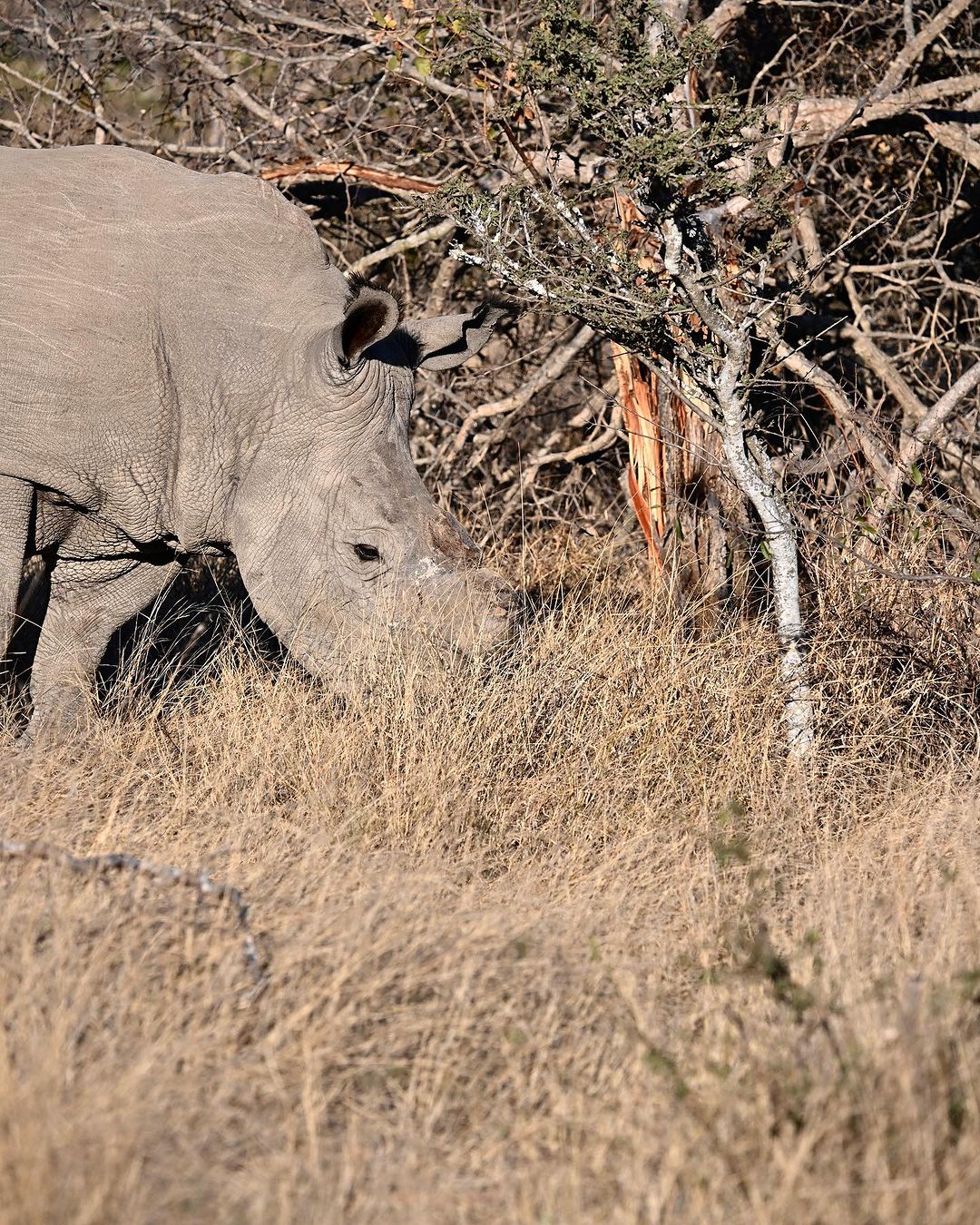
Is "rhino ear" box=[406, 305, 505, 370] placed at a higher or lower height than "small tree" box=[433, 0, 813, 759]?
lower

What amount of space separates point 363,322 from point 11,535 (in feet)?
4.51

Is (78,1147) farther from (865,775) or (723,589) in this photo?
(723,589)

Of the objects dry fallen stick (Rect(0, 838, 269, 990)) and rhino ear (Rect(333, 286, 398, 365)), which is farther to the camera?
rhino ear (Rect(333, 286, 398, 365))

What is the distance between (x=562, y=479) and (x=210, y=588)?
231 cm

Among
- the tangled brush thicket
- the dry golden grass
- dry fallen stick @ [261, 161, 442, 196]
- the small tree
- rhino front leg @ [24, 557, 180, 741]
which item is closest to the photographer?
the dry golden grass

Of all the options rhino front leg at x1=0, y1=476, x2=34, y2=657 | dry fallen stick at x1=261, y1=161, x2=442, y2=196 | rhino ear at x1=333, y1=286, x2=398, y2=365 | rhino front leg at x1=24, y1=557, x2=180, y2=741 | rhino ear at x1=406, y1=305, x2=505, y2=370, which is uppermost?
rhino ear at x1=333, y1=286, x2=398, y2=365

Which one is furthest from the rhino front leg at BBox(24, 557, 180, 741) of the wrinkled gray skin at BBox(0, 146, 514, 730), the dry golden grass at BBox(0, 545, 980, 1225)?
A: the dry golden grass at BBox(0, 545, 980, 1225)

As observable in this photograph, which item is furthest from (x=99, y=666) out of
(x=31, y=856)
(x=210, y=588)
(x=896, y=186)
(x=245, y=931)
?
(x=896, y=186)

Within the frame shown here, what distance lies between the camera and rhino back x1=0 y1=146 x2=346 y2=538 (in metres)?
4.92

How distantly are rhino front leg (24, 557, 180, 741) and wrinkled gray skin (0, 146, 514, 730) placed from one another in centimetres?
25

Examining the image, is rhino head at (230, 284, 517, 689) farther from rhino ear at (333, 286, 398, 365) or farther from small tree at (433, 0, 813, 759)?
small tree at (433, 0, 813, 759)

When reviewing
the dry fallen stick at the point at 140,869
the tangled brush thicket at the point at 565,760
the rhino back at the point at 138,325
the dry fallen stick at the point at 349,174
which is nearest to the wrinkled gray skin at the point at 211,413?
the rhino back at the point at 138,325

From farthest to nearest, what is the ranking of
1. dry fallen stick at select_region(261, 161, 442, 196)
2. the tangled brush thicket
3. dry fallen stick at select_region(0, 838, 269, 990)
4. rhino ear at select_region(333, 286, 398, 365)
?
dry fallen stick at select_region(261, 161, 442, 196) < rhino ear at select_region(333, 286, 398, 365) < dry fallen stick at select_region(0, 838, 269, 990) < the tangled brush thicket

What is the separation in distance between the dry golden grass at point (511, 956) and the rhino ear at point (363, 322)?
3.85 feet
